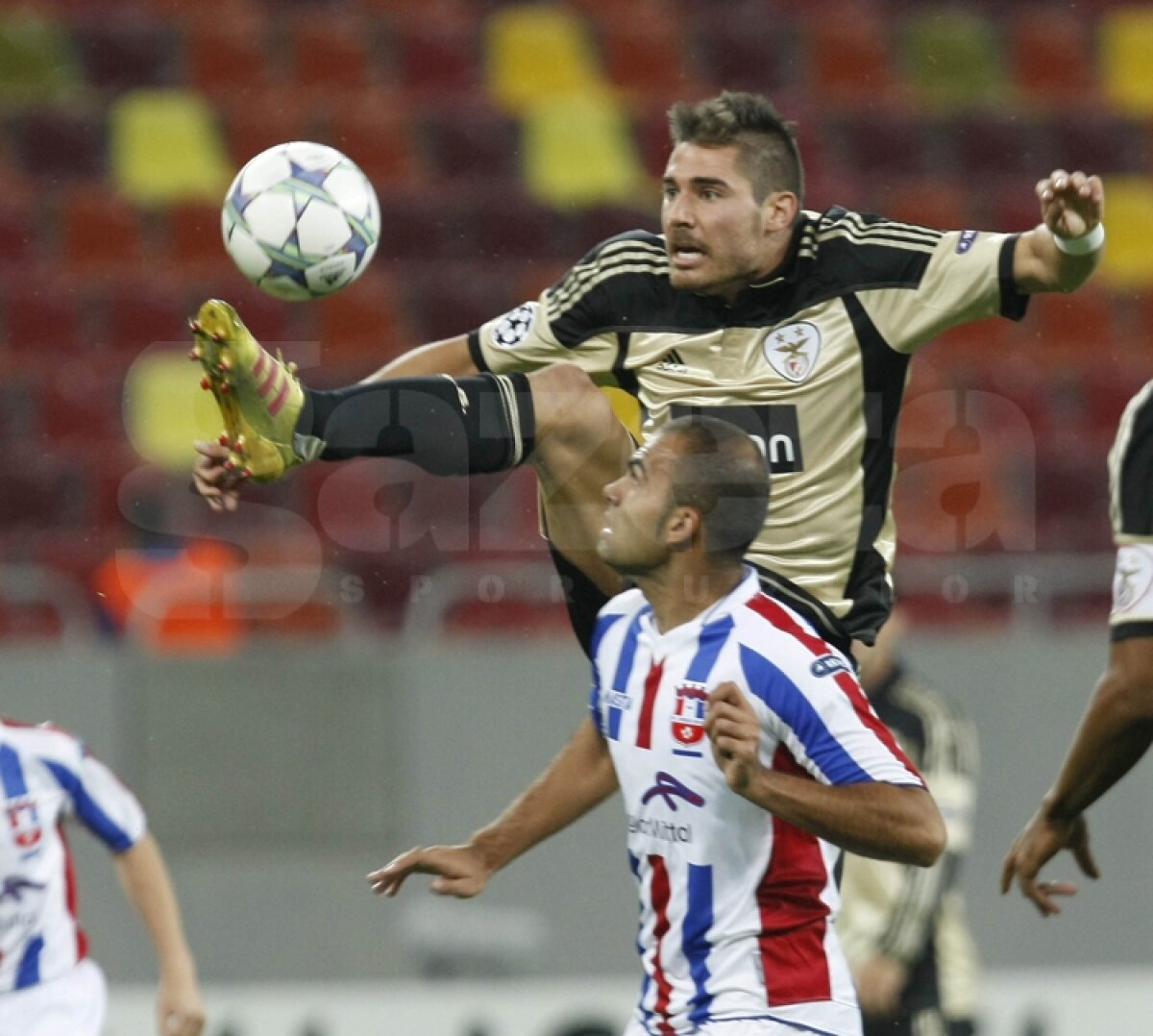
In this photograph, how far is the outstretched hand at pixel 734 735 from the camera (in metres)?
4.11

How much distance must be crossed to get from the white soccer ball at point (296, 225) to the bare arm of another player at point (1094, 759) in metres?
1.93

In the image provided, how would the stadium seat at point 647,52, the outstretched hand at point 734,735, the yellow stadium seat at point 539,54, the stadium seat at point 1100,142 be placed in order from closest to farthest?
the outstretched hand at point 734,735 < the stadium seat at point 1100,142 < the stadium seat at point 647,52 < the yellow stadium seat at point 539,54

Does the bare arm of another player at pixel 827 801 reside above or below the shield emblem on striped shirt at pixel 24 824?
above

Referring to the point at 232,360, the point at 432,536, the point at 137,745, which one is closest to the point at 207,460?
the point at 232,360

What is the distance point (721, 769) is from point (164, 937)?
6.98 ft

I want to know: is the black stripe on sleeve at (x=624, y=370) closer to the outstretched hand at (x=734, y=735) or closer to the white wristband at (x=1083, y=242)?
the white wristband at (x=1083, y=242)

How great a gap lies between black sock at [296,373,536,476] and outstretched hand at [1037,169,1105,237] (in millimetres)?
1187

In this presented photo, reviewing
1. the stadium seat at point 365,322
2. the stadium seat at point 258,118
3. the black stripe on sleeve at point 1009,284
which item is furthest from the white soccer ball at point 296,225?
the stadium seat at point 258,118

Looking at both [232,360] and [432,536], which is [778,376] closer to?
[232,360]

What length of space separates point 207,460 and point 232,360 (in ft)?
0.74

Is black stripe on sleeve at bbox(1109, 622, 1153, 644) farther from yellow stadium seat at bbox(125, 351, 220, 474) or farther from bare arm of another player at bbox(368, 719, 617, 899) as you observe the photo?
yellow stadium seat at bbox(125, 351, 220, 474)

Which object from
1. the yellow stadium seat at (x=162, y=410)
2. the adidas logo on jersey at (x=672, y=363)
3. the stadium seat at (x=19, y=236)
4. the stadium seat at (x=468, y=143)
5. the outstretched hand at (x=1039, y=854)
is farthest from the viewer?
the stadium seat at (x=468, y=143)

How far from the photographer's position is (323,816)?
26.6 ft

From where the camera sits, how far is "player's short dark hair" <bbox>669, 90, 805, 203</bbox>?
501cm
